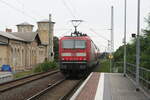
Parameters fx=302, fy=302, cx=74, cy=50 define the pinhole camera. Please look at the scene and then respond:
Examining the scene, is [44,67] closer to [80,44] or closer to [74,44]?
[74,44]

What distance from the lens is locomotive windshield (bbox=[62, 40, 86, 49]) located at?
2098cm

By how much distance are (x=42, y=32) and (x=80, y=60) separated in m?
52.2

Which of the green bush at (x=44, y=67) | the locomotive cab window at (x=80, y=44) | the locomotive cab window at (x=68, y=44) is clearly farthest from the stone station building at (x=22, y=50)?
the locomotive cab window at (x=80, y=44)

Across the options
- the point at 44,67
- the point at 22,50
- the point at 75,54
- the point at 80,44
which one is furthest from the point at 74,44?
the point at 22,50

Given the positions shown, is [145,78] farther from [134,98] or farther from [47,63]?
[47,63]

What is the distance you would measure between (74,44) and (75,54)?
78cm

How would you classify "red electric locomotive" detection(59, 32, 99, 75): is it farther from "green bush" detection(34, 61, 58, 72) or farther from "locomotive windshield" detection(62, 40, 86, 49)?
"green bush" detection(34, 61, 58, 72)

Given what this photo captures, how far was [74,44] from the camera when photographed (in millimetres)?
21078

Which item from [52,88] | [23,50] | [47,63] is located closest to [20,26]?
[23,50]

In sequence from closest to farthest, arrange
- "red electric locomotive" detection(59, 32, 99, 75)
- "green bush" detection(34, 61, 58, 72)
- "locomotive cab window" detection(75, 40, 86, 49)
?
"red electric locomotive" detection(59, 32, 99, 75) → "locomotive cab window" detection(75, 40, 86, 49) → "green bush" detection(34, 61, 58, 72)

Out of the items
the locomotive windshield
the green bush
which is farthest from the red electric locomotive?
the green bush

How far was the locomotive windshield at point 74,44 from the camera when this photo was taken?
68.8 ft

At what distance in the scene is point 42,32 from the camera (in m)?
71.9

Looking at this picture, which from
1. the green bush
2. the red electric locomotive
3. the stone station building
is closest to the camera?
the red electric locomotive
